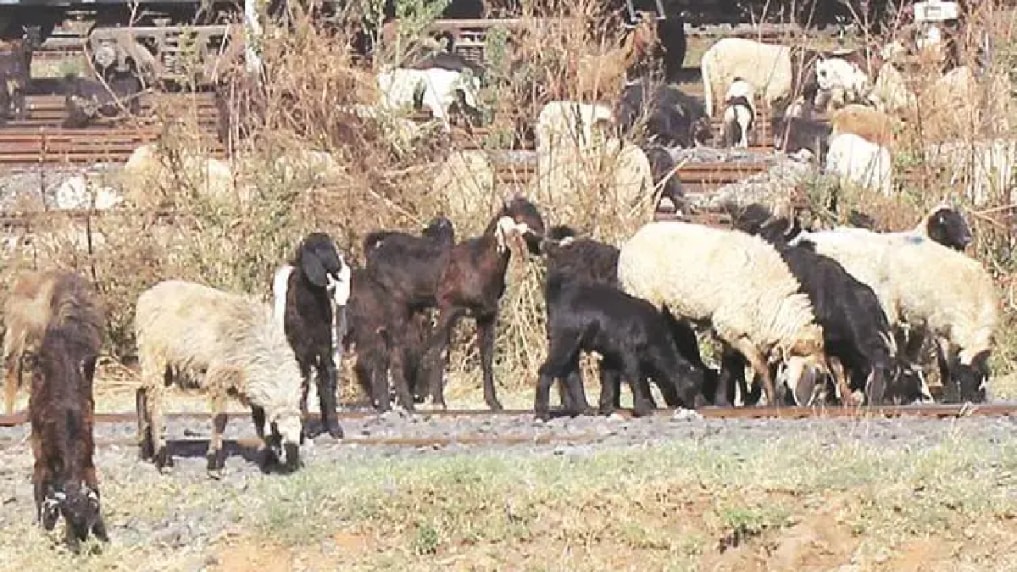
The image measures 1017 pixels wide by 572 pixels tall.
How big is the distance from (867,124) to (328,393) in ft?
38.5

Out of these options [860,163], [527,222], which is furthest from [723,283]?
[860,163]

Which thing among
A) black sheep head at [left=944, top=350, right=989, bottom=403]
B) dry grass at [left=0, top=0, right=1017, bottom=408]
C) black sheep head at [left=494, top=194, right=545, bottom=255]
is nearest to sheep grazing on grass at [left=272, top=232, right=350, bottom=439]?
black sheep head at [left=494, top=194, right=545, bottom=255]

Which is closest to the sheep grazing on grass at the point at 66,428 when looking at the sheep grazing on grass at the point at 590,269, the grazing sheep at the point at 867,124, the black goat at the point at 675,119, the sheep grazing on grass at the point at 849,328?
the sheep grazing on grass at the point at 590,269

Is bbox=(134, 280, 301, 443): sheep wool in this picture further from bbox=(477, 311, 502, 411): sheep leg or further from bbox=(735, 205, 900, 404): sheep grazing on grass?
bbox=(735, 205, 900, 404): sheep grazing on grass

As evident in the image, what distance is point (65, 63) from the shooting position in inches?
1913

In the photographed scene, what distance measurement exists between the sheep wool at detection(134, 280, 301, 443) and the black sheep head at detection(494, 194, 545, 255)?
132 inches

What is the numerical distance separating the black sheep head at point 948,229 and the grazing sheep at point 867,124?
349 centimetres

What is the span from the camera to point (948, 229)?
56.4 ft

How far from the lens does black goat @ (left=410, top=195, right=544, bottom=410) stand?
51.4 feet

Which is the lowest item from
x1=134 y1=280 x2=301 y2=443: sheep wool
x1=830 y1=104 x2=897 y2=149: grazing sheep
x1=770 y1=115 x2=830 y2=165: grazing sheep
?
x1=770 y1=115 x2=830 y2=165: grazing sheep

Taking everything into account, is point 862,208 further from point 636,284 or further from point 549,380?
point 549,380

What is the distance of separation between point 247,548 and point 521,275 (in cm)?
734

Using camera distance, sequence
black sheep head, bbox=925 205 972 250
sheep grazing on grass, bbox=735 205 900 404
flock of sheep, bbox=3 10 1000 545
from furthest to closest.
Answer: black sheep head, bbox=925 205 972 250
sheep grazing on grass, bbox=735 205 900 404
flock of sheep, bbox=3 10 1000 545

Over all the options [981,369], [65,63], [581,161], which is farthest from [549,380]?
[65,63]
